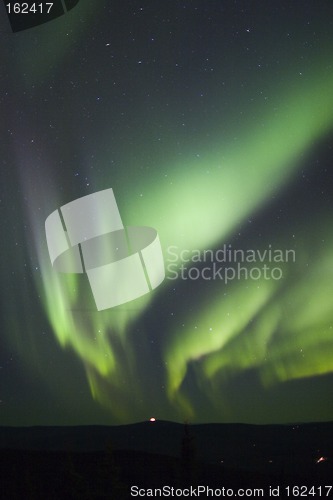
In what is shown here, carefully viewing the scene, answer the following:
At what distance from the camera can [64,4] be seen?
9.87 ft

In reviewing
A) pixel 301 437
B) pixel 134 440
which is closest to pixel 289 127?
pixel 301 437

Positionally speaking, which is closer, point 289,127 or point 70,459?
point 289,127

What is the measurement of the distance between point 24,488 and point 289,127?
2.40 metres

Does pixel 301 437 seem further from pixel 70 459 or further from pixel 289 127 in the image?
pixel 289 127

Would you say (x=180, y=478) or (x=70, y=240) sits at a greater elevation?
(x=70, y=240)
